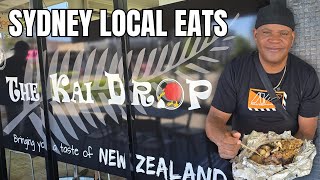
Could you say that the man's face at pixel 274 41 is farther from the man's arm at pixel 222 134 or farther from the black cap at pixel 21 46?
the black cap at pixel 21 46

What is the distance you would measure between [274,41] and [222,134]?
0.62m

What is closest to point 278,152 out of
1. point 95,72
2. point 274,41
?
point 274,41

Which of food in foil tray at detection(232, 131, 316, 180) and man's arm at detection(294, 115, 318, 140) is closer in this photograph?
food in foil tray at detection(232, 131, 316, 180)

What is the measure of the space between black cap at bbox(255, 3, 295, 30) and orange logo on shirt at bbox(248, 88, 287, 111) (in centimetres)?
40

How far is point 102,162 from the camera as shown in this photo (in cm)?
313

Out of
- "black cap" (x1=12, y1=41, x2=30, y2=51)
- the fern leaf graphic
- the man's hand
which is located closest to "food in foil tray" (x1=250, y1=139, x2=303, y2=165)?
the man's hand

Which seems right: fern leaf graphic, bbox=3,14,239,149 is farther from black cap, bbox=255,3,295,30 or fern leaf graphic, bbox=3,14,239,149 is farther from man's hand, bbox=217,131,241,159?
man's hand, bbox=217,131,241,159

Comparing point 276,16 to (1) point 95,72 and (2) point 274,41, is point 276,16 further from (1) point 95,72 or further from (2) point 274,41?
(1) point 95,72

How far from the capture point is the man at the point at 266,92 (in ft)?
6.31

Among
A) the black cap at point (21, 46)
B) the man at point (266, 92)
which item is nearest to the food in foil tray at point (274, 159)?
the man at point (266, 92)

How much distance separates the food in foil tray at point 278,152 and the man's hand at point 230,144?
0.11 meters

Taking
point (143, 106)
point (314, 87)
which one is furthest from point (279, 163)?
point (143, 106)

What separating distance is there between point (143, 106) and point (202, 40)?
0.75 metres

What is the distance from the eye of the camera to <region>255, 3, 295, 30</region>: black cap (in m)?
1.90
